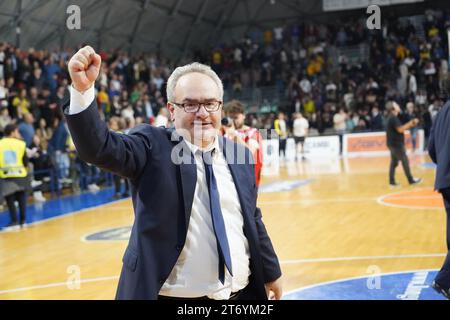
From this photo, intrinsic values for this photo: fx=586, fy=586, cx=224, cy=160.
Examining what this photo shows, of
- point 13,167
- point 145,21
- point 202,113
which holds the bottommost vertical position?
point 13,167

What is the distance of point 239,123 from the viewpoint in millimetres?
6391

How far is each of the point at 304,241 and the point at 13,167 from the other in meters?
4.80

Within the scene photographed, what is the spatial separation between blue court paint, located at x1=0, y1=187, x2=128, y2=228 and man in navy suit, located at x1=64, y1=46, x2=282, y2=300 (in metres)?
8.46

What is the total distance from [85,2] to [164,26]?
7260 mm

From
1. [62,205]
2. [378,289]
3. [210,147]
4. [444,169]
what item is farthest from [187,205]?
[62,205]

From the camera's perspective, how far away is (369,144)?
1992cm

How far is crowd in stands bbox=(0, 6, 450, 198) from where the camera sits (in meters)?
13.6

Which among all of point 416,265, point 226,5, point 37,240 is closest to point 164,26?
point 226,5

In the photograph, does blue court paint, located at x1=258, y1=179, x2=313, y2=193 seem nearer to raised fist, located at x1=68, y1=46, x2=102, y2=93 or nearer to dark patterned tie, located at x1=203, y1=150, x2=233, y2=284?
dark patterned tie, located at x1=203, y1=150, x2=233, y2=284

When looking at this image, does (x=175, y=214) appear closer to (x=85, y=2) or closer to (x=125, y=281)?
(x=125, y=281)

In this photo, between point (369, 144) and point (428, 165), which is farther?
point (369, 144)

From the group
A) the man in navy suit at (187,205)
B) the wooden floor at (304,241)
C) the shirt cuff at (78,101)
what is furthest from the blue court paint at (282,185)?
the shirt cuff at (78,101)

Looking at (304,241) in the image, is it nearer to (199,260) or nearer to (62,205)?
(199,260)

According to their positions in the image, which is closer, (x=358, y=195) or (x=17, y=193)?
(x=17, y=193)
